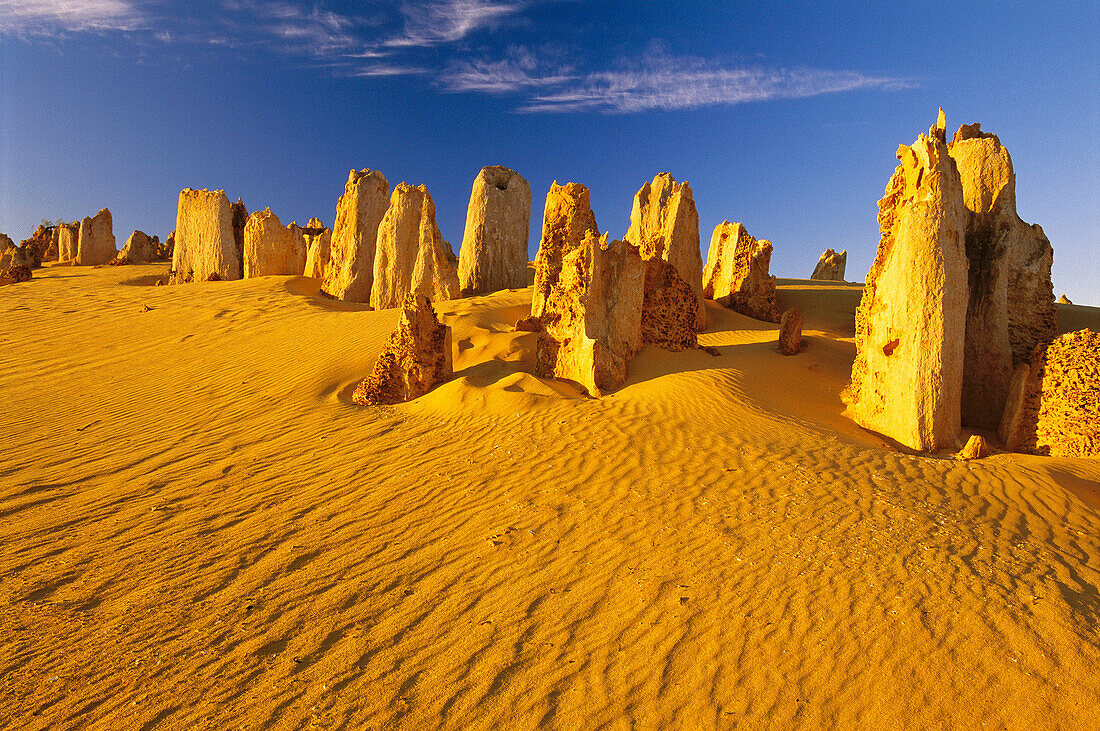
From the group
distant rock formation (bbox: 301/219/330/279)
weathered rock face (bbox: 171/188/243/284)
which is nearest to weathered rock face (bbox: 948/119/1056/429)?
distant rock formation (bbox: 301/219/330/279)

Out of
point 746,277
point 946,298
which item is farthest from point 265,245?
point 946,298

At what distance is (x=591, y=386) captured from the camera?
829cm

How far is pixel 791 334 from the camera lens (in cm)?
1019

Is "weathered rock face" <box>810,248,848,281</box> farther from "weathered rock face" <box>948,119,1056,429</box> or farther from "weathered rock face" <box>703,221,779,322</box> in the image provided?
"weathered rock face" <box>948,119,1056,429</box>

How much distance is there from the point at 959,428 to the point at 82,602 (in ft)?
29.9

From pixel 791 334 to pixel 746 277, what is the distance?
5538 millimetres

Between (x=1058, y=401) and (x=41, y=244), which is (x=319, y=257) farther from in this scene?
(x=41, y=244)

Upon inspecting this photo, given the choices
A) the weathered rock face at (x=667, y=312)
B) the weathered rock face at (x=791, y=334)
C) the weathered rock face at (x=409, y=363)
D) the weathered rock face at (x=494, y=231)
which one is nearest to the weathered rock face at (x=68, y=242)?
the weathered rock face at (x=494, y=231)

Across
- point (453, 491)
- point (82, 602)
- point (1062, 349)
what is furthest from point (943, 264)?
point (82, 602)

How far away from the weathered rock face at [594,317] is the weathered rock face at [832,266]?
2169 centimetres

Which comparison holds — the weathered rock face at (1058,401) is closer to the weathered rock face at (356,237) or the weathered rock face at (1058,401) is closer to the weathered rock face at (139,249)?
the weathered rock face at (356,237)

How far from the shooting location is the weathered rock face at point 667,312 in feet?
33.9

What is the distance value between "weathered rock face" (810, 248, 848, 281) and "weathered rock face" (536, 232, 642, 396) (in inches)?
854

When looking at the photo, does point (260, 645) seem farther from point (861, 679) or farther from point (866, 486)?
point (866, 486)
